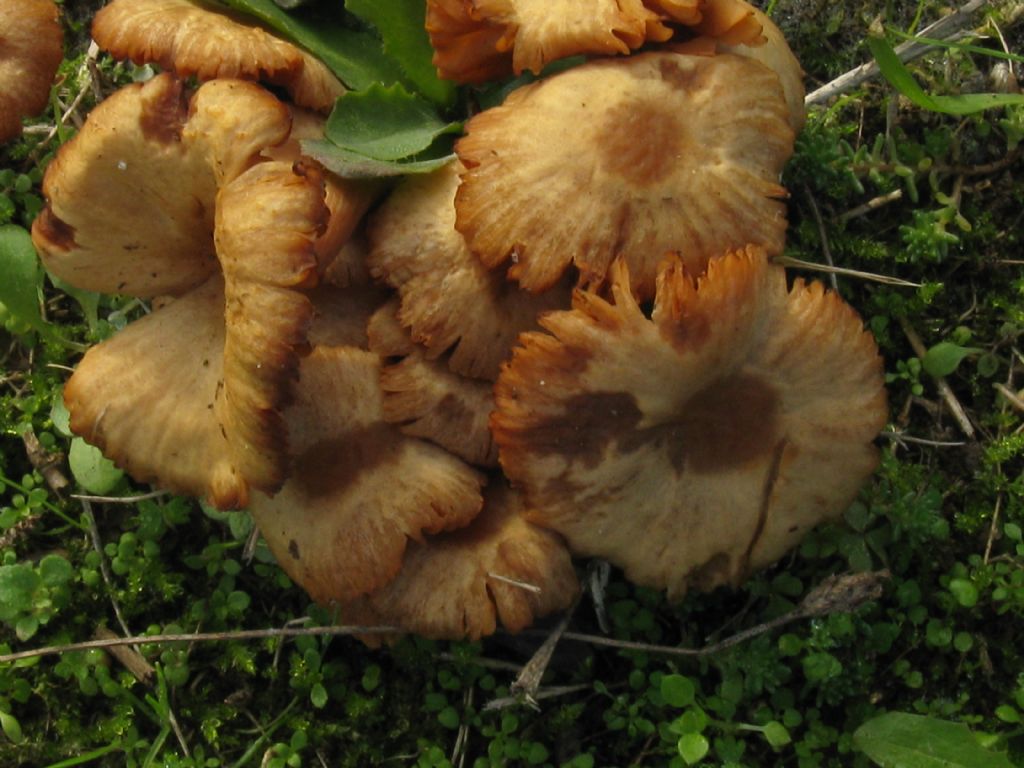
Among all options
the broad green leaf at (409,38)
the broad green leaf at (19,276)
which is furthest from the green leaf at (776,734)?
the broad green leaf at (19,276)

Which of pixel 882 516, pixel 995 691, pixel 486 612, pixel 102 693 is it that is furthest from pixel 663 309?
→ pixel 102 693

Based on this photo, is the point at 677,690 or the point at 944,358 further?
the point at 944,358

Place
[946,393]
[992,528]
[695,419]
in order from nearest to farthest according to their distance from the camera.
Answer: [695,419] < [992,528] < [946,393]

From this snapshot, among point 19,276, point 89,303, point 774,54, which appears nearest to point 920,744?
point 774,54

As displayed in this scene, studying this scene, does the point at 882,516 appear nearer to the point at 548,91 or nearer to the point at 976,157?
the point at 976,157

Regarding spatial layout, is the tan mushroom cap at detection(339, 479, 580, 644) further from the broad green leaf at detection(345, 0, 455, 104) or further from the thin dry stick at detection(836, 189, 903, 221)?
the thin dry stick at detection(836, 189, 903, 221)

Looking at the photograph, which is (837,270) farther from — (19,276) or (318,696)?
(19,276)

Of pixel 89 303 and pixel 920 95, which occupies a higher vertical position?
pixel 920 95
